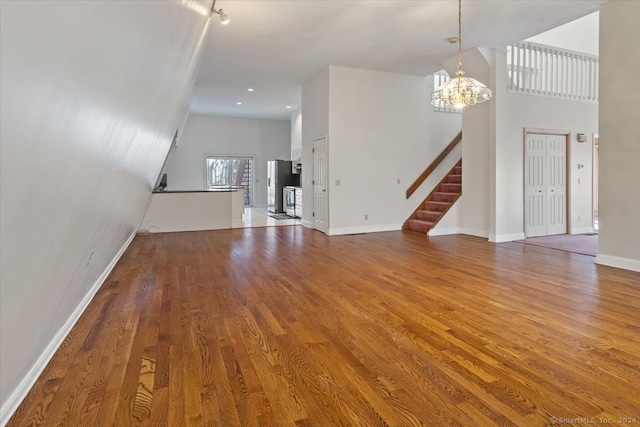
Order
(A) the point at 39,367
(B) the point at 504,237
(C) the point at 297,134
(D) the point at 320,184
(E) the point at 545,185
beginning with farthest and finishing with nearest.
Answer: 1. (C) the point at 297,134
2. (D) the point at 320,184
3. (E) the point at 545,185
4. (B) the point at 504,237
5. (A) the point at 39,367

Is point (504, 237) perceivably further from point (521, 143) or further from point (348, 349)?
point (348, 349)

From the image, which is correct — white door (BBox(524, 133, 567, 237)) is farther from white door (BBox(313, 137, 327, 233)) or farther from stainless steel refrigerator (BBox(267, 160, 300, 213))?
stainless steel refrigerator (BBox(267, 160, 300, 213))

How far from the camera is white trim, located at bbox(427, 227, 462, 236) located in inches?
280

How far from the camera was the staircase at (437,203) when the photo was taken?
7.38m

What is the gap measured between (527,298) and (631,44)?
340cm

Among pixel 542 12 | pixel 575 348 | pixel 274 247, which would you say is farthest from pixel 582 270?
pixel 274 247

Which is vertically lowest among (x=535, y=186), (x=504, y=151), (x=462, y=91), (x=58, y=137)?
(x=58, y=137)

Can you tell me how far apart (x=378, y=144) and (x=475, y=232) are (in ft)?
8.47

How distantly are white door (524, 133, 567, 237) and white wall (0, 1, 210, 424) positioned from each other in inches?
249

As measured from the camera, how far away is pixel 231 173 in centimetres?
1334

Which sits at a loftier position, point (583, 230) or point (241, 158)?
point (241, 158)

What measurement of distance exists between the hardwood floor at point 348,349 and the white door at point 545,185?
2.50 metres

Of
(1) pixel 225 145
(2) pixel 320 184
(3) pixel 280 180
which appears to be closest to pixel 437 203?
(2) pixel 320 184

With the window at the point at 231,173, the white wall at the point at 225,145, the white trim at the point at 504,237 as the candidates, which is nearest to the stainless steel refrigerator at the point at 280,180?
the white wall at the point at 225,145
